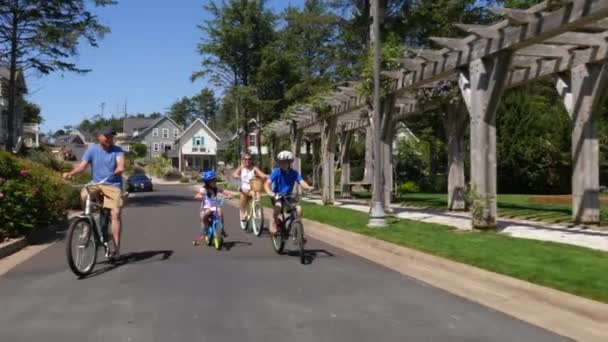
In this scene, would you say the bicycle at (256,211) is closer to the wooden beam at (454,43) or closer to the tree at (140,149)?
the wooden beam at (454,43)

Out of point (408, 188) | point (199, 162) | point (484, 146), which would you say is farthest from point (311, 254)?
point (199, 162)

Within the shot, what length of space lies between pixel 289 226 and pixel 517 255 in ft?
11.2

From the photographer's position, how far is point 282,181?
9609 mm

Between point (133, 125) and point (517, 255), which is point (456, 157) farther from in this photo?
point (133, 125)

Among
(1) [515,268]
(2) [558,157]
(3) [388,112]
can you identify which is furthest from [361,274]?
(2) [558,157]

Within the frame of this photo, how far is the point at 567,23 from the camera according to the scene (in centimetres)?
909

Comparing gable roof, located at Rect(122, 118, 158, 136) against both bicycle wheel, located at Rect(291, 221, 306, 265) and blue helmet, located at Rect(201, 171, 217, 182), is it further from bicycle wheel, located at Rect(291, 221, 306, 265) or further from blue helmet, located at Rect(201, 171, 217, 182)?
bicycle wheel, located at Rect(291, 221, 306, 265)

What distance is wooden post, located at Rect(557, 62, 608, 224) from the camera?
12.4 meters

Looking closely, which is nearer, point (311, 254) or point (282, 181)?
point (282, 181)

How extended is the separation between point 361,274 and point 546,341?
3.31 meters

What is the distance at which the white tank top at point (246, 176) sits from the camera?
13.8m

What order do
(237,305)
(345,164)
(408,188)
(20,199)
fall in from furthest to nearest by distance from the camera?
(408,188), (345,164), (20,199), (237,305)

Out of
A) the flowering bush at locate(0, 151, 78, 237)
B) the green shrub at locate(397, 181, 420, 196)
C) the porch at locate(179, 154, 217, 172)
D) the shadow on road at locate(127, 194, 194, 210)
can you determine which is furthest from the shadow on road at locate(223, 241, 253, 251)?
the porch at locate(179, 154, 217, 172)

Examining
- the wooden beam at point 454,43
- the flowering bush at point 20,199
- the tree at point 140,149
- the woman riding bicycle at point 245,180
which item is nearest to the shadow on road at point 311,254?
the woman riding bicycle at point 245,180
